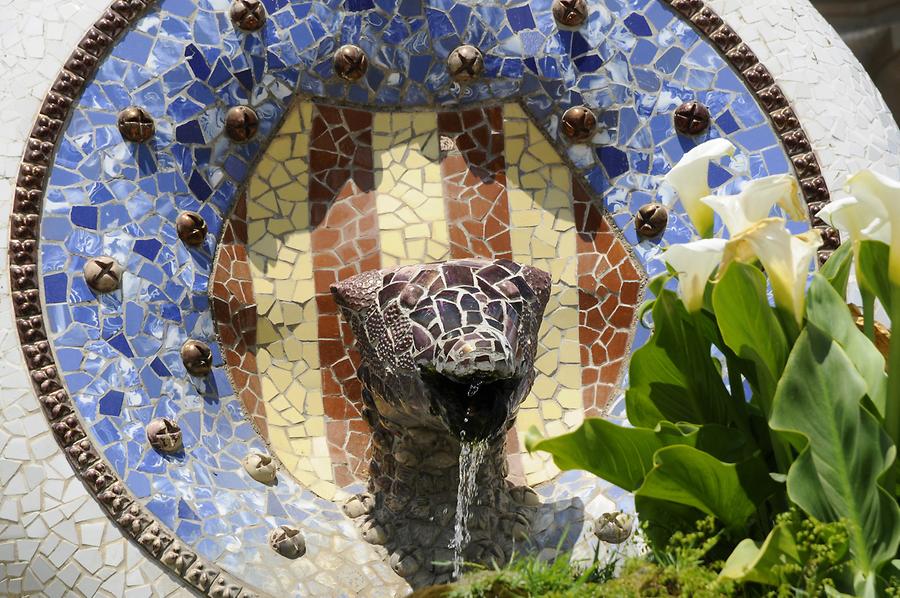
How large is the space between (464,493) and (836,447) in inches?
57.4

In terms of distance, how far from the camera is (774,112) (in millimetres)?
5164

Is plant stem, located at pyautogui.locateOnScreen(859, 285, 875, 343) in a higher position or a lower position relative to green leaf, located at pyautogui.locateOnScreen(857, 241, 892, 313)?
lower

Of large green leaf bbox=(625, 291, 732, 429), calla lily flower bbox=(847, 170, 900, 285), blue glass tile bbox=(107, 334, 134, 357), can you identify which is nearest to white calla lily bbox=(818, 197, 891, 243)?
calla lily flower bbox=(847, 170, 900, 285)

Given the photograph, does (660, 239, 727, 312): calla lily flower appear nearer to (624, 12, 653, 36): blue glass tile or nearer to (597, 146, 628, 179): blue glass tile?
(597, 146, 628, 179): blue glass tile

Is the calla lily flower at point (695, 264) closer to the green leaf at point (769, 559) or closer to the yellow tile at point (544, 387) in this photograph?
the green leaf at point (769, 559)

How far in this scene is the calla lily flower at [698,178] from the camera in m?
3.81

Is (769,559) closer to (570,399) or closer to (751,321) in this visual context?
(751,321)

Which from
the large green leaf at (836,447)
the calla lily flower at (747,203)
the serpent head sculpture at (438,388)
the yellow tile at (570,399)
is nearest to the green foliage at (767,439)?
the large green leaf at (836,447)

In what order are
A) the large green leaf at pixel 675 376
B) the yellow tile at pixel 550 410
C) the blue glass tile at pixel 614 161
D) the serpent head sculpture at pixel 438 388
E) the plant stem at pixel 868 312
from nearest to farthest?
the plant stem at pixel 868 312 → the large green leaf at pixel 675 376 → the serpent head sculpture at pixel 438 388 → the yellow tile at pixel 550 410 → the blue glass tile at pixel 614 161

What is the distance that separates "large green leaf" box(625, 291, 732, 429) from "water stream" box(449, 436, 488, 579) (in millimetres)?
636

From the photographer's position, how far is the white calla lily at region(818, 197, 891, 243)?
3.60 m

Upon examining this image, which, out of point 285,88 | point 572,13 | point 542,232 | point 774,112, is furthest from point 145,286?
point 774,112

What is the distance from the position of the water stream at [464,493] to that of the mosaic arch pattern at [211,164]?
0.24 metres

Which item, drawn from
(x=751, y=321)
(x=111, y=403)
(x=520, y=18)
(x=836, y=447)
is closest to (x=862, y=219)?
(x=751, y=321)
